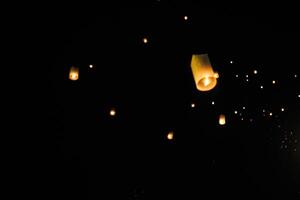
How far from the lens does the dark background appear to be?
3.57m

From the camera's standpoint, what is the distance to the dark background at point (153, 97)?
3574mm

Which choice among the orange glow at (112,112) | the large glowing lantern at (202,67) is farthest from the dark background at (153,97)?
the large glowing lantern at (202,67)

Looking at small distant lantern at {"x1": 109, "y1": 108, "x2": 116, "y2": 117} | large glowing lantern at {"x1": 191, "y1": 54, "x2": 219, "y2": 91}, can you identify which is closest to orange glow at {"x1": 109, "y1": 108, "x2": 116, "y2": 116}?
small distant lantern at {"x1": 109, "y1": 108, "x2": 116, "y2": 117}

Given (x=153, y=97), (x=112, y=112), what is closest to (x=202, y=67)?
(x=112, y=112)

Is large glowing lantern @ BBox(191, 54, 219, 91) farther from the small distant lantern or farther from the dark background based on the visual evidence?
the small distant lantern

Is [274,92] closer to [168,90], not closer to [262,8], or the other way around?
[262,8]

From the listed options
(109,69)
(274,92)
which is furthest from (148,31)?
(274,92)

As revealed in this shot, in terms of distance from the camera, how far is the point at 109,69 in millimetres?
3887

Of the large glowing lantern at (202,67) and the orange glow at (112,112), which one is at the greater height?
the orange glow at (112,112)

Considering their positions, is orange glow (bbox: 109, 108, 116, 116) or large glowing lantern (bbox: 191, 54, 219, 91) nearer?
large glowing lantern (bbox: 191, 54, 219, 91)

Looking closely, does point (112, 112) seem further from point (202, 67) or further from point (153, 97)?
point (202, 67)

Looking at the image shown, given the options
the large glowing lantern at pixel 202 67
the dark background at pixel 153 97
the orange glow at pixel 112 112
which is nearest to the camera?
the large glowing lantern at pixel 202 67

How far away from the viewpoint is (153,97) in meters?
4.20

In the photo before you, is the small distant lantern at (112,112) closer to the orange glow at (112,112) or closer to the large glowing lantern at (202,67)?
the orange glow at (112,112)
